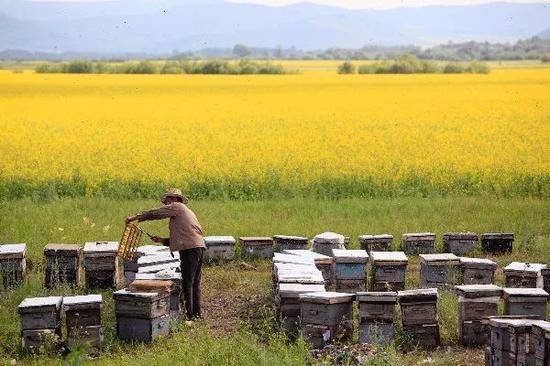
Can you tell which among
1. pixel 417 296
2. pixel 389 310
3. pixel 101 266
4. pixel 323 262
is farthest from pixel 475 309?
pixel 101 266

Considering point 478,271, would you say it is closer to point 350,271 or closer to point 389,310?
point 350,271

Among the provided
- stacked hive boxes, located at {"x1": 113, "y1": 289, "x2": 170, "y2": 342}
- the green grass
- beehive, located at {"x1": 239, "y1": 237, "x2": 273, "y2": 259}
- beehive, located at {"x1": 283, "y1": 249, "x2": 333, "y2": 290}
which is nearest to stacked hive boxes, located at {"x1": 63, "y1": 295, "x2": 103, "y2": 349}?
the green grass

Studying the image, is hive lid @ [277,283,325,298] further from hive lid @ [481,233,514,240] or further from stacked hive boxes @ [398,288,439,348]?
hive lid @ [481,233,514,240]

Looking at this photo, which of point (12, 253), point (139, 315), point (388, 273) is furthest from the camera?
point (12, 253)

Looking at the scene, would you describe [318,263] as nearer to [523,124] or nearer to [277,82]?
[523,124]

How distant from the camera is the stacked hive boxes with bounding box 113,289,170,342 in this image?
11500 millimetres

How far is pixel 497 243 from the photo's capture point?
664 inches

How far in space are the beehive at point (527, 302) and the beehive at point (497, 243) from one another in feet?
18.3

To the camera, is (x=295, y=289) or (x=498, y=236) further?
(x=498, y=236)

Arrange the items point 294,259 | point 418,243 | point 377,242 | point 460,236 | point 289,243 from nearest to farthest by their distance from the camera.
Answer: point 294,259 → point 289,243 → point 377,242 → point 418,243 → point 460,236

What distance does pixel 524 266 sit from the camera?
13.3 m

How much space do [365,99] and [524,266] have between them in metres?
32.4

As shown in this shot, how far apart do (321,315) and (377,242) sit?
5126mm

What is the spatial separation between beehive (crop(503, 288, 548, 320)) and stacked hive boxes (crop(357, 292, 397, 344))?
1.43 metres
